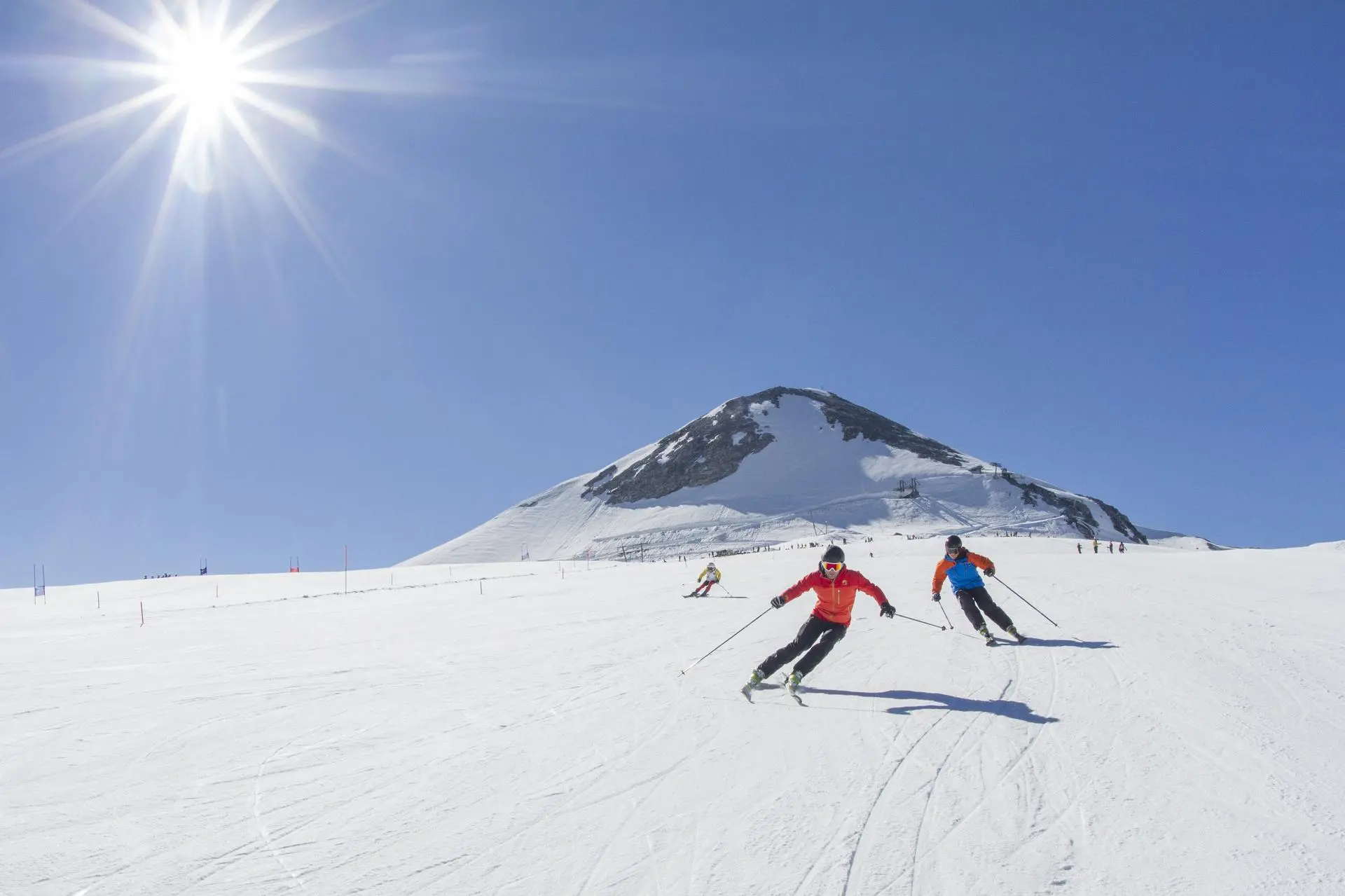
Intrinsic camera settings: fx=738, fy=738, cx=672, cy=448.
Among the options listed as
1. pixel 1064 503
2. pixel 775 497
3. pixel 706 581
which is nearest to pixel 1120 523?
pixel 1064 503

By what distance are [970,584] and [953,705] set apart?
449 centimetres

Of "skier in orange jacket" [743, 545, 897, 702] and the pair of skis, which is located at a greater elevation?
"skier in orange jacket" [743, 545, 897, 702]

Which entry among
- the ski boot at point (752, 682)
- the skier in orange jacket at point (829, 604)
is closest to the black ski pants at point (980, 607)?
the skier in orange jacket at point (829, 604)

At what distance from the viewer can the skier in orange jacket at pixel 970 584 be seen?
11031mm

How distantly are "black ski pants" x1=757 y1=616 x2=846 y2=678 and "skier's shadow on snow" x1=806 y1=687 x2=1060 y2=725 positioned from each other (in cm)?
41

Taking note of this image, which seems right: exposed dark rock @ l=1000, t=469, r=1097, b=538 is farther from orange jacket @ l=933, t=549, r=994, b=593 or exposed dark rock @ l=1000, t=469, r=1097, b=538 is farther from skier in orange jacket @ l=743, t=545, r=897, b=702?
skier in orange jacket @ l=743, t=545, r=897, b=702

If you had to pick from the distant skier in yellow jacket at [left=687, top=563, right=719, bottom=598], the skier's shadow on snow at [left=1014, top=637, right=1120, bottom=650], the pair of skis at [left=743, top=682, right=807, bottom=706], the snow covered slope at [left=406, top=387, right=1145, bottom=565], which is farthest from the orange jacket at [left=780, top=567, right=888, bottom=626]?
the snow covered slope at [left=406, top=387, right=1145, bottom=565]

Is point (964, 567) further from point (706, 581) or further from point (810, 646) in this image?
point (706, 581)

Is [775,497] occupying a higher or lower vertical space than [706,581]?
higher

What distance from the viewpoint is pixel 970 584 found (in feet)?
37.9

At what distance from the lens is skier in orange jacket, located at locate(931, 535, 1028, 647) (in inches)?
434

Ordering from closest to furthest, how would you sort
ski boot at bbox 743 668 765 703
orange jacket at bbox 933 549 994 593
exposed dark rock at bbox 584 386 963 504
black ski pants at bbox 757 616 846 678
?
ski boot at bbox 743 668 765 703 < black ski pants at bbox 757 616 846 678 < orange jacket at bbox 933 549 994 593 < exposed dark rock at bbox 584 386 963 504

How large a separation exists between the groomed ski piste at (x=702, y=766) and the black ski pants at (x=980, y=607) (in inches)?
22.0

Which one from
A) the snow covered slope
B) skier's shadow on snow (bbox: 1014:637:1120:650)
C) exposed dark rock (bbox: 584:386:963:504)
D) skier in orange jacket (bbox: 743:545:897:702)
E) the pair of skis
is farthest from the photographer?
exposed dark rock (bbox: 584:386:963:504)
